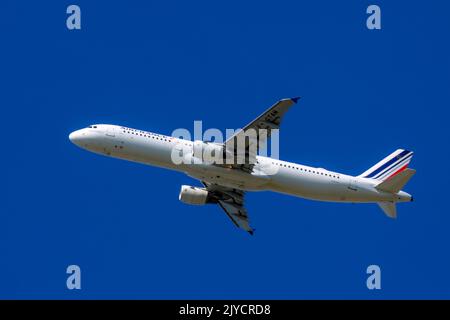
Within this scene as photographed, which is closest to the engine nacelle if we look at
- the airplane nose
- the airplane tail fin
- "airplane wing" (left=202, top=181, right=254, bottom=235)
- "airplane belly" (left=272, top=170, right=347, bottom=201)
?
"airplane wing" (left=202, top=181, right=254, bottom=235)

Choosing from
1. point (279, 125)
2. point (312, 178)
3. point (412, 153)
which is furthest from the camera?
point (412, 153)

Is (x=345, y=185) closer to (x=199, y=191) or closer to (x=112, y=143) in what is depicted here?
(x=199, y=191)

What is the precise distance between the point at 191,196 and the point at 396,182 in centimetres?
1784

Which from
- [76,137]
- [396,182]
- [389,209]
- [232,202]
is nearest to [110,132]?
[76,137]

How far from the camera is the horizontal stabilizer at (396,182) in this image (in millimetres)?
72812

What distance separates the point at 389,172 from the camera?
7688 centimetres

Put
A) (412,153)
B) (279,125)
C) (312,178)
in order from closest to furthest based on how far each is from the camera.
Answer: (279,125) < (312,178) < (412,153)

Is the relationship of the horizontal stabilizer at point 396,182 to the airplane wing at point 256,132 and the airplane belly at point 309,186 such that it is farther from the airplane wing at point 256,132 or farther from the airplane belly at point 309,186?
the airplane wing at point 256,132

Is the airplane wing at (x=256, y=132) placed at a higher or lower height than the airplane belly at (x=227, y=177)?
higher

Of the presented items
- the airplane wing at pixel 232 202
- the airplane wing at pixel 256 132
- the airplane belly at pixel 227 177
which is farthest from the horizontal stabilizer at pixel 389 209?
the airplane wing at pixel 256 132

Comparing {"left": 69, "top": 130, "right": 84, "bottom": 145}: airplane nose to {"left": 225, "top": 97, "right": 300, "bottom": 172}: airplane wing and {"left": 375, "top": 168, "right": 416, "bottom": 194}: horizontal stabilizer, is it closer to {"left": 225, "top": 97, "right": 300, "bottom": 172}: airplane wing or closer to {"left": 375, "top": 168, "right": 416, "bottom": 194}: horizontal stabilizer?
{"left": 225, "top": 97, "right": 300, "bottom": 172}: airplane wing

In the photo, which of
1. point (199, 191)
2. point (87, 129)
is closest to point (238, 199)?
point (199, 191)

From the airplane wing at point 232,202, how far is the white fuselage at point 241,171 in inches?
207

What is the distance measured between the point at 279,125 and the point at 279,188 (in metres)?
6.61
